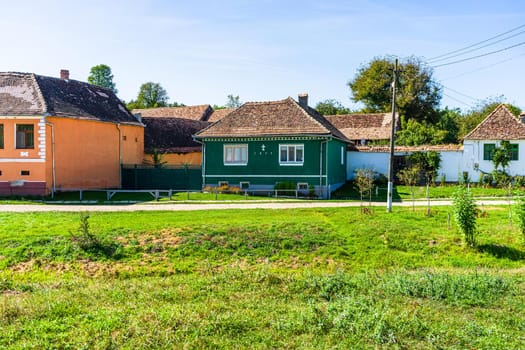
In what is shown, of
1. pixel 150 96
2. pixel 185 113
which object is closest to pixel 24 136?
pixel 185 113

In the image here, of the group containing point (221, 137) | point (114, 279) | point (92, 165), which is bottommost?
point (114, 279)

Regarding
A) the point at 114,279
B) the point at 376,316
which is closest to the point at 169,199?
the point at 114,279

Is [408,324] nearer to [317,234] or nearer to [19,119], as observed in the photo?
[317,234]

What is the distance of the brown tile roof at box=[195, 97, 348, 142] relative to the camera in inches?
995

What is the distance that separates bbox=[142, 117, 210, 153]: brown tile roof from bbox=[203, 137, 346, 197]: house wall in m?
5.55

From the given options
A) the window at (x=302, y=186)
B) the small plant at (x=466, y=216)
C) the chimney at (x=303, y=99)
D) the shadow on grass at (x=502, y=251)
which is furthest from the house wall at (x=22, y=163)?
the shadow on grass at (x=502, y=251)

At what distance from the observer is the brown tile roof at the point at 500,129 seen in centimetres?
2825

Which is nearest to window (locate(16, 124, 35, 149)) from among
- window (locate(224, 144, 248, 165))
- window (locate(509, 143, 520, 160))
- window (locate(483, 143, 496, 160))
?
window (locate(224, 144, 248, 165))

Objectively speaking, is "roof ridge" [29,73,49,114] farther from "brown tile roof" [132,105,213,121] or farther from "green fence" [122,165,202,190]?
"brown tile roof" [132,105,213,121]

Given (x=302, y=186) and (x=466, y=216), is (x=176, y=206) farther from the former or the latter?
(x=466, y=216)

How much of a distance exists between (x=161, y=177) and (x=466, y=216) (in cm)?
1984

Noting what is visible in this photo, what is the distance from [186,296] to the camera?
8.89 metres

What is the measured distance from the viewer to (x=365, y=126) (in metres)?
42.3

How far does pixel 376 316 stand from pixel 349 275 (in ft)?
10.5
